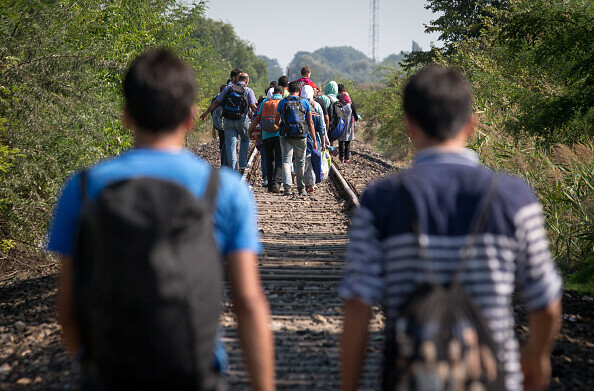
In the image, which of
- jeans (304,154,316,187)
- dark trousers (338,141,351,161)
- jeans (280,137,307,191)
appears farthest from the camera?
dark trousers (338,141,351,161)

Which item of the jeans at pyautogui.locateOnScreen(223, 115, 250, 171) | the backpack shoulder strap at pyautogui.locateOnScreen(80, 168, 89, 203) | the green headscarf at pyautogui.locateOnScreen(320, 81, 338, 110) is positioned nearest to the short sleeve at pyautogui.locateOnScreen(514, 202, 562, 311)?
the backpack shoulder strap at pyautogui.locateOnScreen(80, 168, 89, 203)

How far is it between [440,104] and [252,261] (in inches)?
30.8

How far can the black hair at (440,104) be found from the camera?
2.11 meters

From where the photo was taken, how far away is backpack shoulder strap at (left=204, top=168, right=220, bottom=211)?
1.90 m

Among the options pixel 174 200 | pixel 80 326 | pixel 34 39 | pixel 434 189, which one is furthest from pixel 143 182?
pixel 34 39

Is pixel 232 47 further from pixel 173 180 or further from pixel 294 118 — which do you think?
pixel 173 180

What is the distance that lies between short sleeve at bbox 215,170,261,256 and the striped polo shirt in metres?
0.36

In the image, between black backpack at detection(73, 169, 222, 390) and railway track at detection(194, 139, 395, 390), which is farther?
railway track at detection(194, 139, 395, 390)

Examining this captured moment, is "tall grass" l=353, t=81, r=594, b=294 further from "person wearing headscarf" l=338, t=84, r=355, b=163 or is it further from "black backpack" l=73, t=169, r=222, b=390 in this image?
A: "black backpack" l=73, t=169, r=222, b=390

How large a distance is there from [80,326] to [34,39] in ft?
28.0

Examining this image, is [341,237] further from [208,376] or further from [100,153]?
[208,376]

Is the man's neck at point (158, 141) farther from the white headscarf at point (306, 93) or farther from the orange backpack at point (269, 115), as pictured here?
the white headscarf at point (306, 93)

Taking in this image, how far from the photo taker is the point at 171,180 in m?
1.84

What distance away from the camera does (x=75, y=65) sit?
32.4 feet
